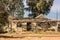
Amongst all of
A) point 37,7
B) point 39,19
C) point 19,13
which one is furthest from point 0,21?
point 19,13

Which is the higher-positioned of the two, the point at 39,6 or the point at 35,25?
the point at 39,6

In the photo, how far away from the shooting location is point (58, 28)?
5378 centimetres

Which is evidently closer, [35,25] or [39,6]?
[35,25]

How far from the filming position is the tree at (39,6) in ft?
233

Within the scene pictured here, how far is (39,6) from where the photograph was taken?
7050 cm

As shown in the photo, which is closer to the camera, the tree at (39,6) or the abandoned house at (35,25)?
the abandoned house at (35,25)

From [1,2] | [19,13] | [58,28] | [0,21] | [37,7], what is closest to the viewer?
[1,2]

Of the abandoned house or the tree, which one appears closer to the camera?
the abandoned house

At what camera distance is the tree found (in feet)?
233

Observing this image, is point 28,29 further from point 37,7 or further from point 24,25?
point 37,7

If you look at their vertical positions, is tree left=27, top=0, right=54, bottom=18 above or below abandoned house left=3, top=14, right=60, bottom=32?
above

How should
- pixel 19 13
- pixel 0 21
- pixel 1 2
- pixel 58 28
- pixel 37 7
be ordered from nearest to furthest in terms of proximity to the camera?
pixel 1 2 → pixel 0 21 → pixel 58 28 → pixel 37 7 → pixel 19 13

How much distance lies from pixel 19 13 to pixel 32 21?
2666 cm

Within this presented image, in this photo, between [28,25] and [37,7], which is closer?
[28,25]
